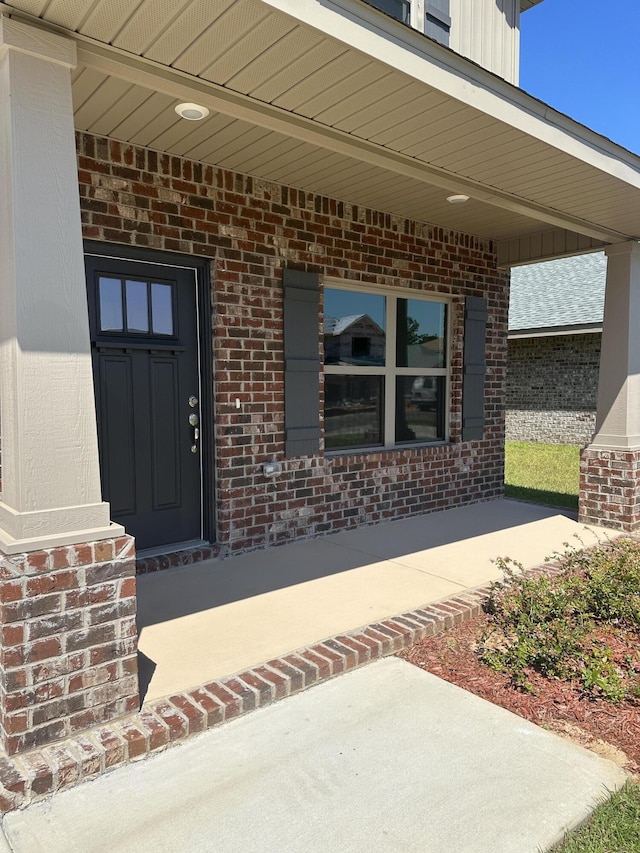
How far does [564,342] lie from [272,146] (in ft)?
37.1

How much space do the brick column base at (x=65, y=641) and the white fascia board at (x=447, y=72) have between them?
2.18m

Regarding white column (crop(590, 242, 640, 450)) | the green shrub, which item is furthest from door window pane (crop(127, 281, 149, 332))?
white column (crop(590, 242, 640, 450))

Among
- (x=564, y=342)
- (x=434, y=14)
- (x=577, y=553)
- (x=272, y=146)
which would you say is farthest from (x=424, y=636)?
(x=564, y=342)

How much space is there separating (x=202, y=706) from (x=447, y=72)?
9.97 feet

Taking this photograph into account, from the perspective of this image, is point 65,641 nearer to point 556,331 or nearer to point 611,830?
point 611,830

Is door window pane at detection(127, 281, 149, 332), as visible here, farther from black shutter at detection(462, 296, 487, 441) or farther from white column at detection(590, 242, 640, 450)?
white column at detection(590, 242, 640, 450)

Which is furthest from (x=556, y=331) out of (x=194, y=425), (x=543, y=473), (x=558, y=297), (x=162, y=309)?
(x=162, y=309)

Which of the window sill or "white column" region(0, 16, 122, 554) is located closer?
"white column" region(0, 16, 122, 554)

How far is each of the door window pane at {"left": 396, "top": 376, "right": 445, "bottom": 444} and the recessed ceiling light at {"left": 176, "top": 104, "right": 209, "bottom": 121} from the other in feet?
10.7

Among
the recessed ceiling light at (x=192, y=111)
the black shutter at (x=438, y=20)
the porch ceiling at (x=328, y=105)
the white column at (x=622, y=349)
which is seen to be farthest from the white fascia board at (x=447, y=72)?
the black shutter at (x=438, y=20)

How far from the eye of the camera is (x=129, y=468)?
4223 millimetres

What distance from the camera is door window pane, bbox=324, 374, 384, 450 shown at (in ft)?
17.9

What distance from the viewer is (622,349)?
573 centimetres

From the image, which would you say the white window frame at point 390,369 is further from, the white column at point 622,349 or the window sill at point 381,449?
the white column at point 622,349
